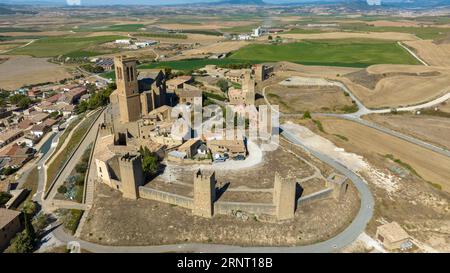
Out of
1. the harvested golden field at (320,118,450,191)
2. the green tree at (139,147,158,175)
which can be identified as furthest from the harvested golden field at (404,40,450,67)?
the green tree at (139,147,158,175)

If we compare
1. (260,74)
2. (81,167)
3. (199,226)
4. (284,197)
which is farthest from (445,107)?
(81,167)

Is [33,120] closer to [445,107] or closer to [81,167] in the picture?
[81,167]

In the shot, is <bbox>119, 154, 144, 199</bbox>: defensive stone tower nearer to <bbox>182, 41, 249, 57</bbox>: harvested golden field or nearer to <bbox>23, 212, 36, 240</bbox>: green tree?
<bbox>23, 212, 36, 240</bbox>: green tree

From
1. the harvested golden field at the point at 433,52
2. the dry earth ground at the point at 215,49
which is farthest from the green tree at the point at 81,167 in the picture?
the harvested golden field at the point at 433,52

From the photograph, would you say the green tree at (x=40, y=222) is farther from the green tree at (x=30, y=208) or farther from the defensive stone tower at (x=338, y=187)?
the defensive stone tower at (x=338, y=187)
